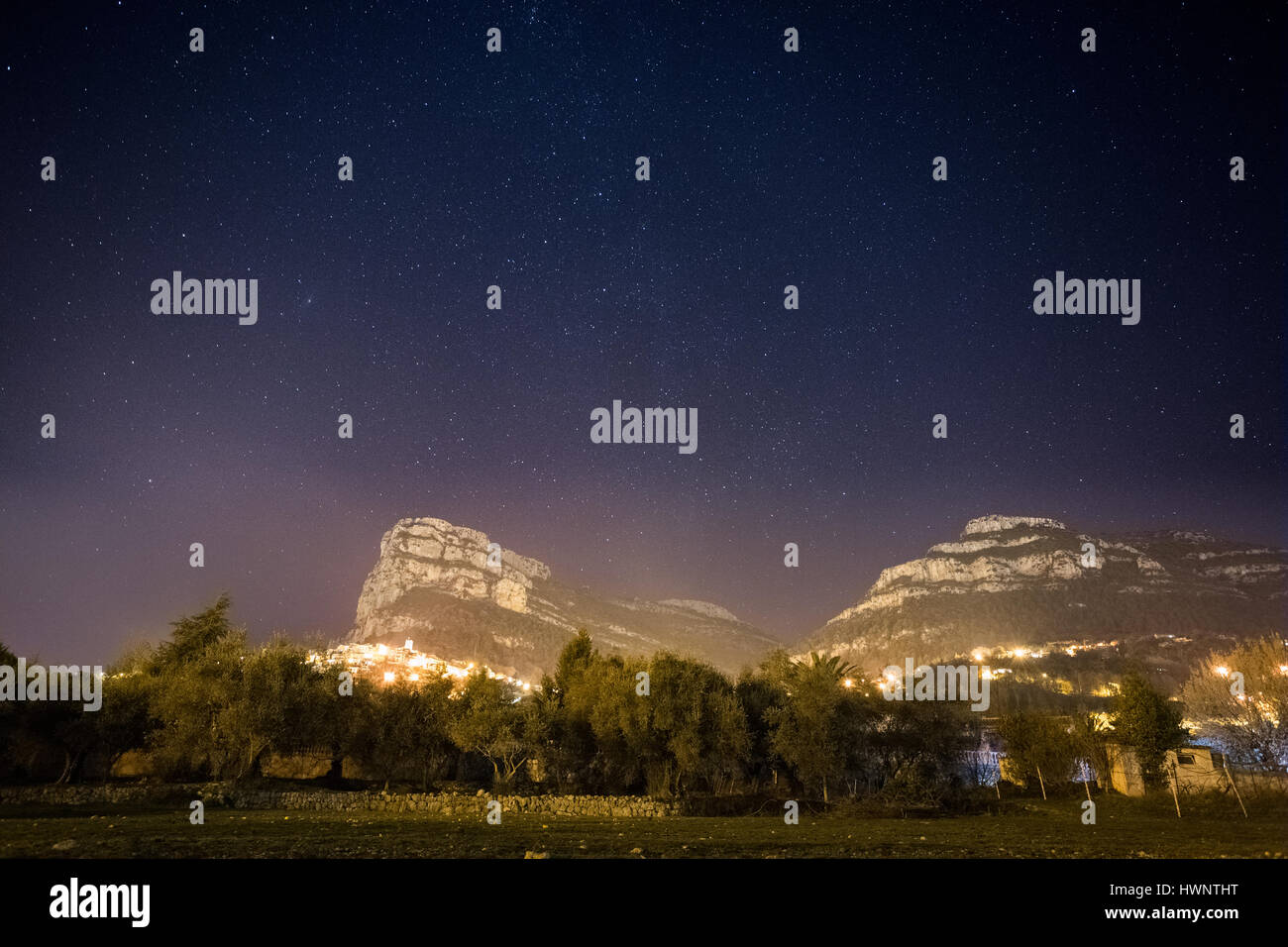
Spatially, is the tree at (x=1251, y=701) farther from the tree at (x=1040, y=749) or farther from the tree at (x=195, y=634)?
the tree at (x=195, y=634)

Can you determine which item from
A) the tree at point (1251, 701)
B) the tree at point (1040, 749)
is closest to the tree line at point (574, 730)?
the tree at point (1040, 749)

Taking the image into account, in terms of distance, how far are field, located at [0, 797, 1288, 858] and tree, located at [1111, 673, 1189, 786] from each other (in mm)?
16227

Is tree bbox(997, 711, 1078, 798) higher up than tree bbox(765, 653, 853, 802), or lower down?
lower down

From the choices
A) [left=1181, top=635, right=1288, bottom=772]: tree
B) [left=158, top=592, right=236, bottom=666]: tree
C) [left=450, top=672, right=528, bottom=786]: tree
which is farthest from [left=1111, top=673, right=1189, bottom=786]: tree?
[left=158, top=592, right=236, bottom=666]: tree

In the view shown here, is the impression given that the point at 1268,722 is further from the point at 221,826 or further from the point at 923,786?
the point at 221,826

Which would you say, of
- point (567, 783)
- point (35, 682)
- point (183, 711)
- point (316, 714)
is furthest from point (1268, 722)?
point (35, 682)

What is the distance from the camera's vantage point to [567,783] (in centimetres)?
5144

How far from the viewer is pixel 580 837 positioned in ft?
75.2

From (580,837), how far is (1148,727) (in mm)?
49310

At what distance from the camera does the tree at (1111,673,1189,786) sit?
166ft

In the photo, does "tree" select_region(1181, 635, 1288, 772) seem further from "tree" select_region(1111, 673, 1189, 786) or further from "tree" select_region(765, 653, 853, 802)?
"tree" select_region(765, 653, 853, 802)
